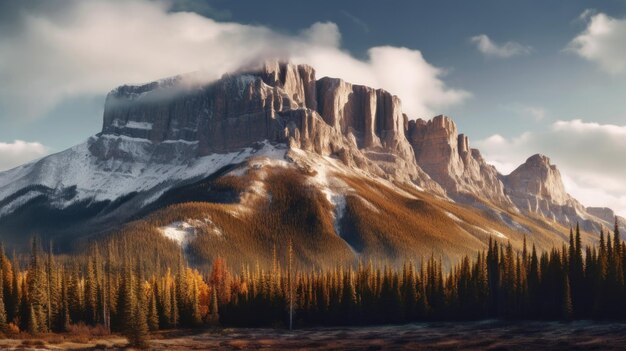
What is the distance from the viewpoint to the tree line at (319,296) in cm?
13925

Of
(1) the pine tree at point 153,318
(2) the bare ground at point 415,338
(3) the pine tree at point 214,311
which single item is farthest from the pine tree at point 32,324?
(3) the pine tree at point 214,311

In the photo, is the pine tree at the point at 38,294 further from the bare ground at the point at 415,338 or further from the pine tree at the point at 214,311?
the pine tree at the point at 214,311

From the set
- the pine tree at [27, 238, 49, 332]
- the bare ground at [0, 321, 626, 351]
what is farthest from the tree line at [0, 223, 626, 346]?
the bare ground at [0, 321, 626, 351]

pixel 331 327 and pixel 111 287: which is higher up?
pixel 111 287

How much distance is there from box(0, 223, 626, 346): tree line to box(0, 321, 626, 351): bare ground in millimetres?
8371

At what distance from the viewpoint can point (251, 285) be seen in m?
191

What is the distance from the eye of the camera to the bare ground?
106625 mm

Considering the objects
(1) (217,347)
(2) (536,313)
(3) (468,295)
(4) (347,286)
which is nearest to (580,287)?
(2) (536,313)

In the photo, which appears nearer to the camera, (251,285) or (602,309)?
(602,309)

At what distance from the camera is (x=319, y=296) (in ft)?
620

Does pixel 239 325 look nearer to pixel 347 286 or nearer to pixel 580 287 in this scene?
pixel 347 286

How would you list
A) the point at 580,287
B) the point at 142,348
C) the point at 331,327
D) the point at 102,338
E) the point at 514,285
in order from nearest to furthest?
the point at 142,348, the point at 102,338, the point at 580,287, the point at 514,285, the point at 331,327

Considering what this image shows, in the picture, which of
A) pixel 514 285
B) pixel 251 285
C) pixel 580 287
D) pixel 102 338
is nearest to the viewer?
pixel 102 338

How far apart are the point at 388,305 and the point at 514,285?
99.5ft
